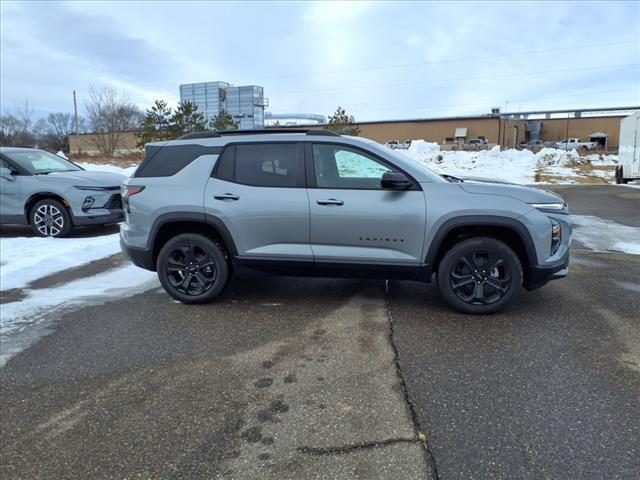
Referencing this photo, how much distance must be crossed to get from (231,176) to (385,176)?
158cm

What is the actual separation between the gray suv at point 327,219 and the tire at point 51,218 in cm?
428

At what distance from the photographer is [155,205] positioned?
524 cm

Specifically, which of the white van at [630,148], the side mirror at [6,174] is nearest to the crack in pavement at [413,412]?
the side mirror at [6,174]

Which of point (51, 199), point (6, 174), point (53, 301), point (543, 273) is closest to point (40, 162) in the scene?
point (6, 174)

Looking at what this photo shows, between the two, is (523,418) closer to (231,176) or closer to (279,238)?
(279,238)

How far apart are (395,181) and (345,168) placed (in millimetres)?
625

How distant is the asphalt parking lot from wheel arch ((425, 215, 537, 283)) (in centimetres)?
57

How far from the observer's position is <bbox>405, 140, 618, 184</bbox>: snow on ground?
25156mm

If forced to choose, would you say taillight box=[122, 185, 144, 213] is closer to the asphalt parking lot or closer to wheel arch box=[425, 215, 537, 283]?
the asphalt parking lot

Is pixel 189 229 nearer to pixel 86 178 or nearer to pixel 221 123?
pixel 86 178

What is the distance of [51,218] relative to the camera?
905 centimetres

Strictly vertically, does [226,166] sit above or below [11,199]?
above

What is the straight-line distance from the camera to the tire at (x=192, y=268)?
17.2ft

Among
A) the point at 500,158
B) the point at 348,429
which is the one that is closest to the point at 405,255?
the point at 348,429
